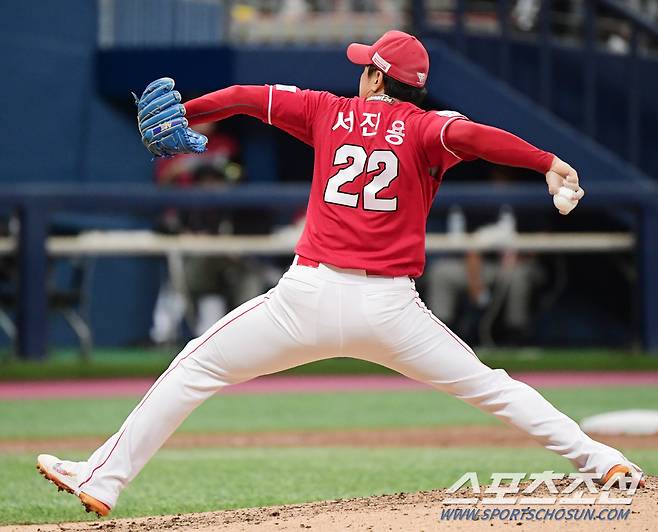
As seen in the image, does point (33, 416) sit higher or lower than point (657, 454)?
lower

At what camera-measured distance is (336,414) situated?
9320mm

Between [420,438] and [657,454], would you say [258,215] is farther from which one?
[657,454]

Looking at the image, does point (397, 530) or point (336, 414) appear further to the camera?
point (336, 414)

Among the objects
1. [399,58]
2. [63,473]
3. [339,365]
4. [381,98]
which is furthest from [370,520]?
[339,365]

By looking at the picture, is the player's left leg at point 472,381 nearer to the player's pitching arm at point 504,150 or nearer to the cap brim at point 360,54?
the player's pitching arm at point 504,150

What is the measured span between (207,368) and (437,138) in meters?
1.07

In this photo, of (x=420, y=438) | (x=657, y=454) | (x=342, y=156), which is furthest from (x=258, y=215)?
(x=342, y=156)

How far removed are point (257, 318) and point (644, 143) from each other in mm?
10842

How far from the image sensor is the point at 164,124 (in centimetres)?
441

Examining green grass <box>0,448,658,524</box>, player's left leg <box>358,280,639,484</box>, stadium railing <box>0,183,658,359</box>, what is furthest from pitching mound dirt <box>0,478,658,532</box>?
stadium railing <box>0,183,658,359</box>

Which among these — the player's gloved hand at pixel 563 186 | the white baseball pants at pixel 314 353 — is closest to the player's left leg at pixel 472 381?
the white baseball pants at pixel 314 353

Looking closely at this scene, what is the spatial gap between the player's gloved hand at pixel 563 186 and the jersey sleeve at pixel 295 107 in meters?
0.88

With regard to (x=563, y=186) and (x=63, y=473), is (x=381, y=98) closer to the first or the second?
(x=563, y=186)

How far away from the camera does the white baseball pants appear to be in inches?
167
